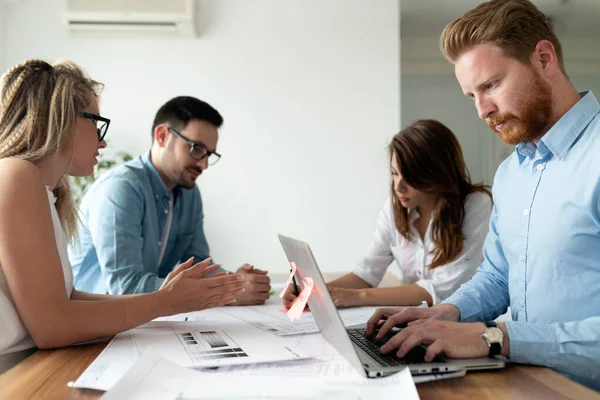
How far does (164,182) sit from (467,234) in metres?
1.30

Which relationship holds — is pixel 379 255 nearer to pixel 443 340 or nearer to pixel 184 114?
pixel 184 114

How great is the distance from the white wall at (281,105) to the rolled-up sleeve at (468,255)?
7.55ft

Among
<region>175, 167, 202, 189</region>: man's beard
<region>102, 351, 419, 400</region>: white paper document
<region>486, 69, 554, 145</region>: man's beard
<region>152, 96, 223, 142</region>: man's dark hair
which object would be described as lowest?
<region>102, 351, 419, 400</region>: white paper document

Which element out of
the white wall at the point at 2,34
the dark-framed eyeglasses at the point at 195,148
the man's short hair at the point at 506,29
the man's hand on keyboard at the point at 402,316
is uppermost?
the white wall at the point at 2,34

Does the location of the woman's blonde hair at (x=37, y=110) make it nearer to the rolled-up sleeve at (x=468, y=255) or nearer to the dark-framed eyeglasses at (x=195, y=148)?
the dark-framed eyeglasses at (x=195, y=148)

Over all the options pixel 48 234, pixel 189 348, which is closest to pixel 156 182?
pixel 48 234

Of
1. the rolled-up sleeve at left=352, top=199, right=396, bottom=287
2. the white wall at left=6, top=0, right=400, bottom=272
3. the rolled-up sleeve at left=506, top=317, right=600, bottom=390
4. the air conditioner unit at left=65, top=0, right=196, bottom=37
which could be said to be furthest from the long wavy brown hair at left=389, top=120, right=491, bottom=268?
the air conditioner unit at left=65, top=0, right=196, bottom=37

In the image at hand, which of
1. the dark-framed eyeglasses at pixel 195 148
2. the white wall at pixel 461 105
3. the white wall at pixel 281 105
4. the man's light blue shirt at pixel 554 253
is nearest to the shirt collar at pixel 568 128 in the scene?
the man's light blue shirt at pixel 554 253

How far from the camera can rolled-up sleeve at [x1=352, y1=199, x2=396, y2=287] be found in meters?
2.28

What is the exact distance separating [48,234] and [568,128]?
1.12m

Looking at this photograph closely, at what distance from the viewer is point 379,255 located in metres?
2.35

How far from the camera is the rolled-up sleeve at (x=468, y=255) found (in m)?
2.02

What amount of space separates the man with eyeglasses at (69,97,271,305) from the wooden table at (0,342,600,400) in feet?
2.82

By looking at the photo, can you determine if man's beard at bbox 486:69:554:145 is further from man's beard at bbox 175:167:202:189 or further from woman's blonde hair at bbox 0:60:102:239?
man's beard at bbox 175:167:202:189
